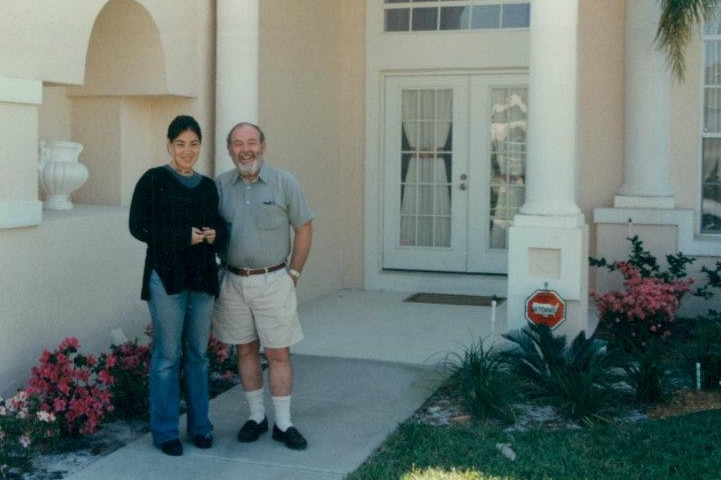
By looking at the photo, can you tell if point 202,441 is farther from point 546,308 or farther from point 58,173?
point 546,308

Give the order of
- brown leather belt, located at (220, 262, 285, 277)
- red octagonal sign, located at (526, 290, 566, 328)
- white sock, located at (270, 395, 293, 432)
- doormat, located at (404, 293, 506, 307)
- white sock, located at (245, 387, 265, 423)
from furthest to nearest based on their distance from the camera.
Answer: doormat, located at (404, 293, 506, 307), red octagonal sign, located at (526, 290, 566, 328), white sock, located at (245, 387, 265, 423), white sock, located at (270, 395, 293, 432), brown leather belt, located at (220, 262, 285, 277)

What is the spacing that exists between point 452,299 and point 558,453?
525cm

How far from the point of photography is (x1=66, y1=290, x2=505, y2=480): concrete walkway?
5.32m

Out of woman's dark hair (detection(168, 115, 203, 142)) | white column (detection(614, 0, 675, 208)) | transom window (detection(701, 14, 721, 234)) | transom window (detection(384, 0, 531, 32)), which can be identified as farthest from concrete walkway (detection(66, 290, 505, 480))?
transom window (detection(384, 0, 531, 32))

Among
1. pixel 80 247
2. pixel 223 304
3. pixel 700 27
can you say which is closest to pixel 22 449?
pixel 223 304

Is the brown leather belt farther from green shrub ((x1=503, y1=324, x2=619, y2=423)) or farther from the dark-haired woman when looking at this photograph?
green shrub ((x1=503, y1=324, x2=619, y2=423))

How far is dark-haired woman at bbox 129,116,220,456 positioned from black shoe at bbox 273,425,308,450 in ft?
1.86

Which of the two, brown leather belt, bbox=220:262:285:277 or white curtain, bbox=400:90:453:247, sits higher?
white curtain, bbox=400:90:453:247

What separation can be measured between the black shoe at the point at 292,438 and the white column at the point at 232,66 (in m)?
2.95

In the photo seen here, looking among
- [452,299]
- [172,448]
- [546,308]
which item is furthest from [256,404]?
[452,299]

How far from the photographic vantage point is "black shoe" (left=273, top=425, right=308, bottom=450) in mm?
5582

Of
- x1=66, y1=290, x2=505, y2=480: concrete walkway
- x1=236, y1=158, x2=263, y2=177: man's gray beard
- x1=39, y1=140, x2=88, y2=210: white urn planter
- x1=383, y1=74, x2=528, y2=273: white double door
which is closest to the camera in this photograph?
x1=66, y1=290, x2=505, y2=480: concrete walkway

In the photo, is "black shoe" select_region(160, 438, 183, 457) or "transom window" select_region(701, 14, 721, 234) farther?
"transom window" select_region(701, 14, 721, 234)

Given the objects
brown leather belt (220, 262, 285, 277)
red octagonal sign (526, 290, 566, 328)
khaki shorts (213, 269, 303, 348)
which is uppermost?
brown leather belt (220, 262, 285, 277)
